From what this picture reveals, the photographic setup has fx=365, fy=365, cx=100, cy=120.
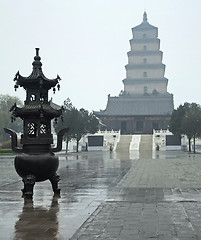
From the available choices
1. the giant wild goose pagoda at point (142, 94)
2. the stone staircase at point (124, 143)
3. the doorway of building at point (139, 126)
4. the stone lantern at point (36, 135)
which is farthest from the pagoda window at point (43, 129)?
the doorway of building at point (139, 126)

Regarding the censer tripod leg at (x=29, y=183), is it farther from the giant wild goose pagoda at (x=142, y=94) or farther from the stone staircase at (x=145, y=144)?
the giant wild goose pagoda at (x=142, y=94)

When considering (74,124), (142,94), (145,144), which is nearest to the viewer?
(74,124)

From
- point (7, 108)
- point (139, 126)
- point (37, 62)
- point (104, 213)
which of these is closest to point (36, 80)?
point (37, 62)

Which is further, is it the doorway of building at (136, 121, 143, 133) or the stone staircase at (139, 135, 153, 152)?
the doorway of building at (136, 121, 143, 133)

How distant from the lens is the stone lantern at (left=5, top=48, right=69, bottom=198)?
9.40 meters

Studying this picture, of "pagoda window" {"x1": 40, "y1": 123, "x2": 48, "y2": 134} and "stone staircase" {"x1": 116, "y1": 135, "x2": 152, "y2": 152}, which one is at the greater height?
"pagoda window" {"x1": 40, "y1": 123, "x2": 48, "y2": 134}

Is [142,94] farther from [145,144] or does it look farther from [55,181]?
[55,181]

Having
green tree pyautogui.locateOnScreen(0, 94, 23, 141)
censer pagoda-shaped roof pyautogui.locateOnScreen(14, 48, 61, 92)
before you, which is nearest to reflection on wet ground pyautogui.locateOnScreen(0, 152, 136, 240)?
censer pagoda-shaped roof pyautogui.locateOnScreen(14, 48, 61, 92)

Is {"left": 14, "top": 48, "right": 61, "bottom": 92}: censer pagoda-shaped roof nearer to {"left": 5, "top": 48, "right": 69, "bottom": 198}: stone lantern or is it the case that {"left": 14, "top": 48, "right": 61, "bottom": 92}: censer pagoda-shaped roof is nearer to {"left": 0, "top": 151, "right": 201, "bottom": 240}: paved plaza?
{"left": 5, "top": 48, "right": 69, "bottom": 198}: stone lantern

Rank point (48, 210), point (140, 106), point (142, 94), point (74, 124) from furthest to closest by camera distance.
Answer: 1. point (142, 94)
2. point (140, 106)
3. point (74, 124)
4. point (48, 210)

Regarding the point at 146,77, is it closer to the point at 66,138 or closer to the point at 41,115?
the point at 66,138

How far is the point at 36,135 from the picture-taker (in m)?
10.3

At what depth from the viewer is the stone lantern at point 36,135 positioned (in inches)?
370

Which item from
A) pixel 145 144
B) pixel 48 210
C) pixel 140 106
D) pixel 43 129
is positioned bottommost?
pixel 48 210
